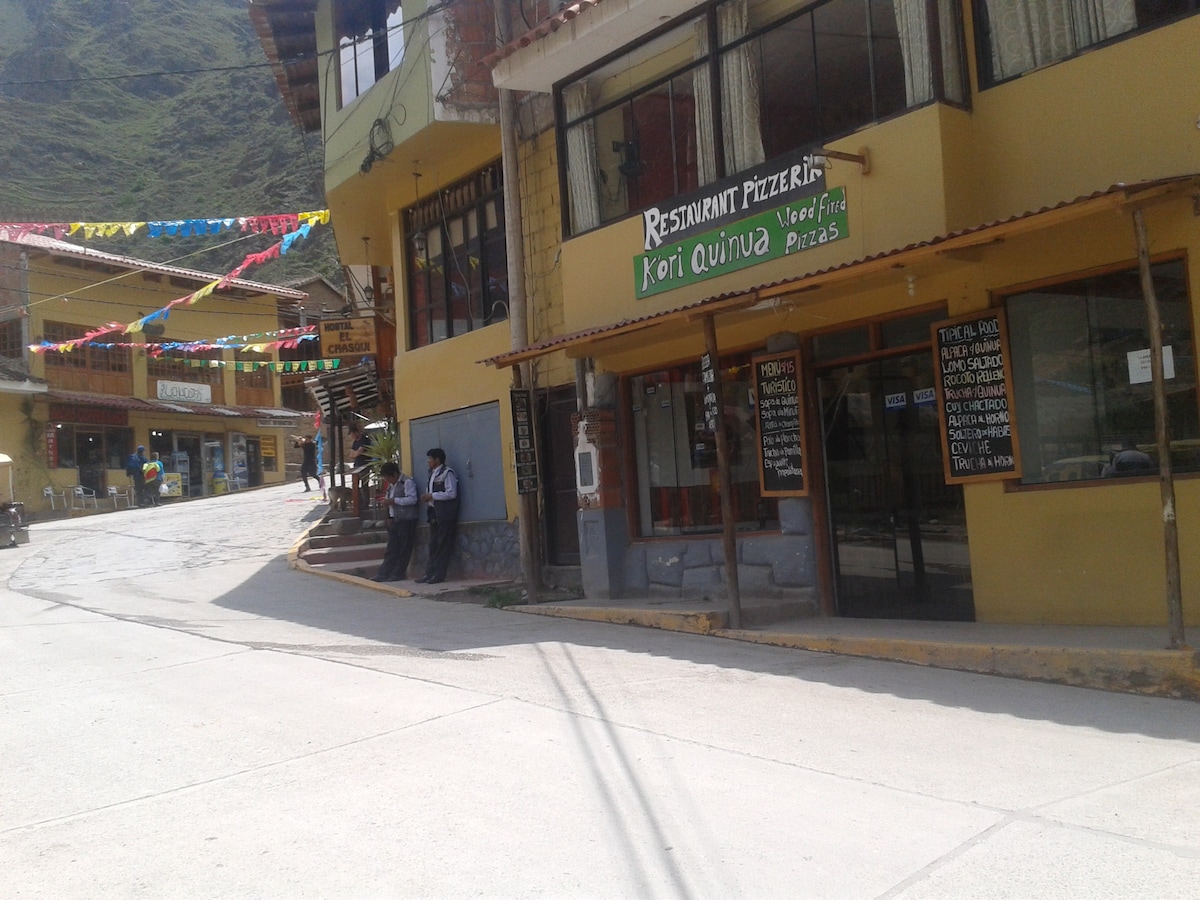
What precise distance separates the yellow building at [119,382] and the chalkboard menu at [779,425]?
1892 cm

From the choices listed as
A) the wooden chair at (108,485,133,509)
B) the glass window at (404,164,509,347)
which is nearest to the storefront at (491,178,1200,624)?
the glass window at (404,164,509,347)

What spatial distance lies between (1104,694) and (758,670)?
224cm

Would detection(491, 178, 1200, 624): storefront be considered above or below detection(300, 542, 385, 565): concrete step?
above

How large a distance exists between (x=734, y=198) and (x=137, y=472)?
26.9m

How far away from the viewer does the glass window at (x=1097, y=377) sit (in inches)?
290

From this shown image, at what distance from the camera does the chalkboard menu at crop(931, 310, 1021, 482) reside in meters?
8.21

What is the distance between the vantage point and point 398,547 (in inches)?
576

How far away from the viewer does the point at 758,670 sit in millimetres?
7660

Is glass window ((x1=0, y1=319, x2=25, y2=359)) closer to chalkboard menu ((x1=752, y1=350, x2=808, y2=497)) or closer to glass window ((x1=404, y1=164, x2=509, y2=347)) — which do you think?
glass window ((x1=404, y1=164, x2=509, y2=347))

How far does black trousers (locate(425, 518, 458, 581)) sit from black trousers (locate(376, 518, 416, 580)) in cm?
62

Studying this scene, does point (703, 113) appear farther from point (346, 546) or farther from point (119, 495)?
point (119, 495)

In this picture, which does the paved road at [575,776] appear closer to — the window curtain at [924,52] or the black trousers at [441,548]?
the window curtain at [924,52]

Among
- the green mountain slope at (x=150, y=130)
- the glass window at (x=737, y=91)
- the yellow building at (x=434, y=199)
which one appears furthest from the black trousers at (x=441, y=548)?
the green mountain slope at (x=150, y=130)

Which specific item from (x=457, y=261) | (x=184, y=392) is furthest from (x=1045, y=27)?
(x=184, y=392)
